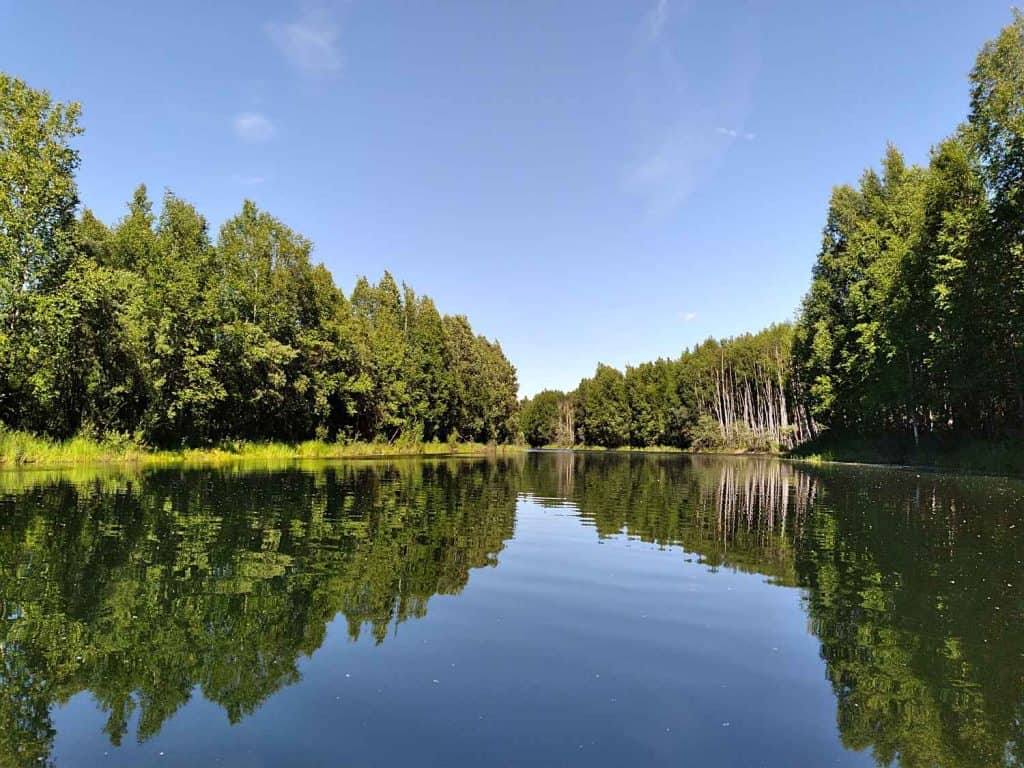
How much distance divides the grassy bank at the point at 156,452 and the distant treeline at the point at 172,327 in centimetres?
145

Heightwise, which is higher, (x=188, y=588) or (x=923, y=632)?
(x=188, y=588)

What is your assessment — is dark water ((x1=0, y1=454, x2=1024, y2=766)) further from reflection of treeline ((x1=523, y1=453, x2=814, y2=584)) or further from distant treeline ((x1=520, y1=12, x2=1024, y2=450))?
distant treeline ((x1=520, y1=12, x2=1024, y2=450))

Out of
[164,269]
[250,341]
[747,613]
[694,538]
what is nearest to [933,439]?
[694,538]

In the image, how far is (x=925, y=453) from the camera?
46.7 metres

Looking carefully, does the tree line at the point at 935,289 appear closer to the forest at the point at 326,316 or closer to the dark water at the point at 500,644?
the forest at the point at 326,316

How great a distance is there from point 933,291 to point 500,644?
136 feet

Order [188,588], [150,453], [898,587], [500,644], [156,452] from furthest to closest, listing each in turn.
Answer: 1. [156,452]
2. [150,453]
3. [898,587]
4. [188,588]
5. [500,644]

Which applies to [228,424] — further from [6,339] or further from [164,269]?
[6,339]

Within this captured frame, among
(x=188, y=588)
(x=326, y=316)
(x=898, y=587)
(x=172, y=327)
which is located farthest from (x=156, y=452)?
(x=898, y=587)

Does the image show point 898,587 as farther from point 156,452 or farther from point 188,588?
point 156,452

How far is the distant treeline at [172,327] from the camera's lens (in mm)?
32438

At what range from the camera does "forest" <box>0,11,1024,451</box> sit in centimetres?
3269

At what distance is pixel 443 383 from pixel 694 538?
70.9m

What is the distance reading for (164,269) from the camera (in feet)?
146
